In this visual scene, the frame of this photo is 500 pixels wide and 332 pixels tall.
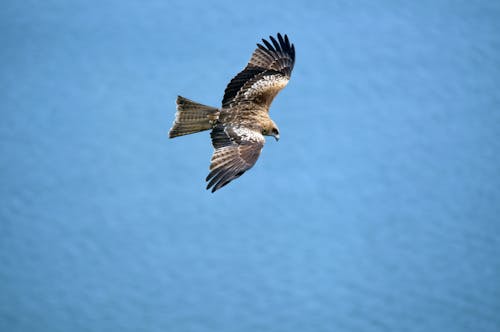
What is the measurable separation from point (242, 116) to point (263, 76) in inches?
29.5

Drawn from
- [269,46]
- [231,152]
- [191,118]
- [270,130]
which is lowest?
[231,152]

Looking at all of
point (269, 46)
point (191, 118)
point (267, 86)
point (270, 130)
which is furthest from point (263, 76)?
point (191, 118)

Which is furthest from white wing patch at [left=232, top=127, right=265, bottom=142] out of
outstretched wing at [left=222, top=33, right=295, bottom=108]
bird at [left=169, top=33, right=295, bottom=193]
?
outstretched wing at [left=222, top=33, right=295, bottom=108]

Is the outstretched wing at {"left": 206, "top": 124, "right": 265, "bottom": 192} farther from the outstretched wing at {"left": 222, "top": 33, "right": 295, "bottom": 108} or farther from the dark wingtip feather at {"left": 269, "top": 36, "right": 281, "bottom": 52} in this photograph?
the dark wingtip feather at {"left": 269, "top": 36, "right": 281, "bottom": 52}

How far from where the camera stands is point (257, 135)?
6480 millimetres

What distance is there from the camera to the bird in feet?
19.8

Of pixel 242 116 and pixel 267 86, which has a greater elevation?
pixel 267 86

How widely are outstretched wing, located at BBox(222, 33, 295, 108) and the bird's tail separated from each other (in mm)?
281

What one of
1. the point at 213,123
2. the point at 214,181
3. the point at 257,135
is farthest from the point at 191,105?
the point at 214,181

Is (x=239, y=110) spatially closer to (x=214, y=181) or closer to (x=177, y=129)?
(x=177, y=129)

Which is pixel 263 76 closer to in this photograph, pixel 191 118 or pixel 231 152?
pixel 191 118

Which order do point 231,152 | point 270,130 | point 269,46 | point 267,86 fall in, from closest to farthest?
1. point 231,152
2. point 270,130
3. point 267,86
4. point 269,46

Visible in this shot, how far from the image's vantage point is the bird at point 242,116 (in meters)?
6.05

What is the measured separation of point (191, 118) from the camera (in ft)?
21.9
